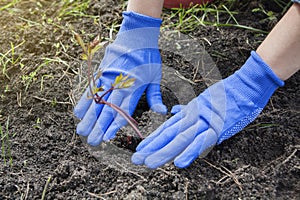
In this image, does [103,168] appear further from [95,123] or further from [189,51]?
[189,51]

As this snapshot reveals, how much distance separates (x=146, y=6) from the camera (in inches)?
83.5

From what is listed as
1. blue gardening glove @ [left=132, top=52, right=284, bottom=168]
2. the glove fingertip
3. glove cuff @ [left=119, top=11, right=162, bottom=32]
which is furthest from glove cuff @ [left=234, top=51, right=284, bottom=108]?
the glove fingertip

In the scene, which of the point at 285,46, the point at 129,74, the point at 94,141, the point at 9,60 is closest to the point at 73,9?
the point at 9,60

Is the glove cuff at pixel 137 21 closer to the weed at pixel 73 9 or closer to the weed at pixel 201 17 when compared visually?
the weed at pixel 201 17

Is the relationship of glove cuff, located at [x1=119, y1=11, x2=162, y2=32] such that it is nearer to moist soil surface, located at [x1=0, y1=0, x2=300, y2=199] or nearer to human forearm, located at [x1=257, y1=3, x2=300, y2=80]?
moist soil surface, located at [x1=0, y1=0, x2=300, y2=199]

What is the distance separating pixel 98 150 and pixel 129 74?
15.5 inches

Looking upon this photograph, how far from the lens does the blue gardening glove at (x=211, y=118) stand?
1.79m

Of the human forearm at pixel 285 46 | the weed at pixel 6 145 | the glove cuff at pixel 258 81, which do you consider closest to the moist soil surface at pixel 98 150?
the weed at pixel 6 145

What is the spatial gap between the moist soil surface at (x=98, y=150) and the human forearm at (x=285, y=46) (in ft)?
0.79

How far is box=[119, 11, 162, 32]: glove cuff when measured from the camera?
6.93ft

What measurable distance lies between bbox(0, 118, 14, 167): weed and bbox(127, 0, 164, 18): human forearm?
2.60ft

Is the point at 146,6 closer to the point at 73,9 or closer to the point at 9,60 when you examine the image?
the point at 73,9

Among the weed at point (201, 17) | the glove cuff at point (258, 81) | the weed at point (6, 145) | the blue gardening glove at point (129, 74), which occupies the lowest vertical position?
the weed at point (6, 145)

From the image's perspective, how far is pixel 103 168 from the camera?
1.77 metres
